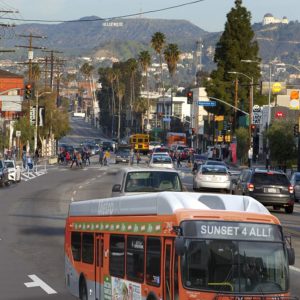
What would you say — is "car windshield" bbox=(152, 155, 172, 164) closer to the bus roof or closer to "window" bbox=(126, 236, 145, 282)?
the bus roof

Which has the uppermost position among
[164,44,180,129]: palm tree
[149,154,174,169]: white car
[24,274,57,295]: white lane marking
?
[164,44,180,129]: palm tree

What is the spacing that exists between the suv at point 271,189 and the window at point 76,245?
2082 cm

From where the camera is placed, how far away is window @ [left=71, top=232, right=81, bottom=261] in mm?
15781

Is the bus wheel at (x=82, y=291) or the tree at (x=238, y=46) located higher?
the tree at (x=238, y=46)

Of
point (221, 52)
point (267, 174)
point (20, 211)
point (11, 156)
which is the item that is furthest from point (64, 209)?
point (221, 52)

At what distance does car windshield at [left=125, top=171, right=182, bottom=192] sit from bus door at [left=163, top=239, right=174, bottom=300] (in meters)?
12.7

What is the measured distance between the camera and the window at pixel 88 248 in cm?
1477

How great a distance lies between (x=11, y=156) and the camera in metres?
100

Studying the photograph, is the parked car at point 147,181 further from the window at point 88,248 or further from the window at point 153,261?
the window at point 153,261

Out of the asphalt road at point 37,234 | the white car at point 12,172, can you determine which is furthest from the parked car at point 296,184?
the white car at point 12,172

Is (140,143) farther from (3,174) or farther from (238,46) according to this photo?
(3,174)

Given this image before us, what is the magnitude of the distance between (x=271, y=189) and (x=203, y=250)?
2683 cm

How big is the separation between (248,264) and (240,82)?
10320 centimetres

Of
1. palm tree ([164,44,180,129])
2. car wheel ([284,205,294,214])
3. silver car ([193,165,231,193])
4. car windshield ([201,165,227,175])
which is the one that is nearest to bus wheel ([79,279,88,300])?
car wheel ([284,205,294,214])
